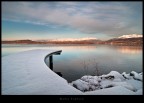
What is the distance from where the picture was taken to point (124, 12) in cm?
244

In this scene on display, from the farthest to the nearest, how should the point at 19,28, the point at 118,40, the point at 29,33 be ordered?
Result: the point at 29,33, the point at 118,40, the point at 19,28

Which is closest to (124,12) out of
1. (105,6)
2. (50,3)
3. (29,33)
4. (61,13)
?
(105,6)

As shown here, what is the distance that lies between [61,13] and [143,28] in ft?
3.51

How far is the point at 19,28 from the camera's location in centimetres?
297
